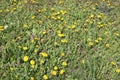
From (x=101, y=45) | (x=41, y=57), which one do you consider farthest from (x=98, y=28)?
(x=41, y=57)

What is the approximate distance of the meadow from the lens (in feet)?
13.5

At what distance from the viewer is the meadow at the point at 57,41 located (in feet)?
13.5

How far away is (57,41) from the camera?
480 cm

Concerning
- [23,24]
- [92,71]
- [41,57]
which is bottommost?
[92,71]

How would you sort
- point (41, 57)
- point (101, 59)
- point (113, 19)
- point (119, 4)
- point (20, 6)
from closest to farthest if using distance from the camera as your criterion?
point (41, 57) → point (101, 59) → point (20, 6) → point (113, 19) → point (119, 4)

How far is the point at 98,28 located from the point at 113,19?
30.4 inches

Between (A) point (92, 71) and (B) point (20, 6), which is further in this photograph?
(B) point (20, 6)

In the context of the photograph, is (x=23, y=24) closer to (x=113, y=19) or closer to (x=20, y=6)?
(x=20, y=6)

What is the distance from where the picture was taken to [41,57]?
4.30 metres

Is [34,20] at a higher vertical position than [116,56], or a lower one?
higher

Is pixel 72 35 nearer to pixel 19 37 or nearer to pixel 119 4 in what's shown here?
pixel 19 37

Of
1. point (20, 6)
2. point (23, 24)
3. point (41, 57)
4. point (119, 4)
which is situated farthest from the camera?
point (119, 4)

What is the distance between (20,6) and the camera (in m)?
5.52

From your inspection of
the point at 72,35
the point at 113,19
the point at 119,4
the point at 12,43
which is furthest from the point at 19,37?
the point at 119,4
